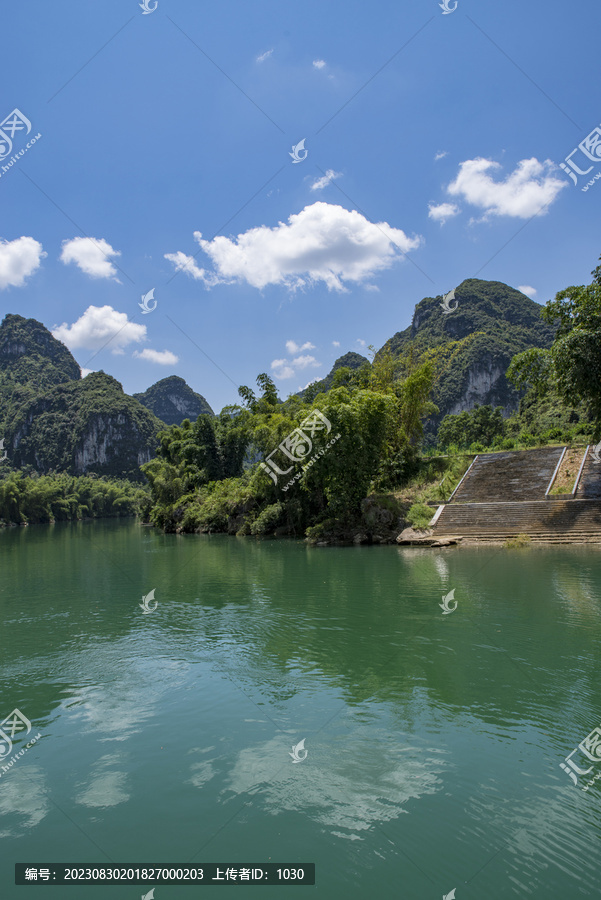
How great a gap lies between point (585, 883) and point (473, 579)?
11092 millimetres

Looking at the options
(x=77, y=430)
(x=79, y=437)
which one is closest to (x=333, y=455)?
(x=79, y=437)

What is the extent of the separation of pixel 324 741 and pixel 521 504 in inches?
791

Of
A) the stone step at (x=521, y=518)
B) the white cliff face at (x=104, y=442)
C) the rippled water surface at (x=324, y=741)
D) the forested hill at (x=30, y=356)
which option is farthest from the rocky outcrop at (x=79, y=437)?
the rippled water surface at (x=324, y=741)

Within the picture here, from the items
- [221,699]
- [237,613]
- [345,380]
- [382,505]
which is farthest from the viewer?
[345,380]

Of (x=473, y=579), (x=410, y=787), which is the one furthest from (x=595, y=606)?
(x=410, y=787)

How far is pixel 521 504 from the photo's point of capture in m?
23.1

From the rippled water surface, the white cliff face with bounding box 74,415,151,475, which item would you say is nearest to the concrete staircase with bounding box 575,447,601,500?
the rippled water surface

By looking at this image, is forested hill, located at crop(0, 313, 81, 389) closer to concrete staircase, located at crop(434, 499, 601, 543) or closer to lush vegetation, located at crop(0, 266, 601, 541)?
lush vegetation, located at crop(0, 266, 601, 541)

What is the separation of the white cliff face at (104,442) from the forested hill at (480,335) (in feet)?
236

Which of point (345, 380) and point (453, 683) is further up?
point (345, 380)

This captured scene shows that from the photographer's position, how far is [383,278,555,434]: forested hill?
100562mm

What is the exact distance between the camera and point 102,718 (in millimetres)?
6449

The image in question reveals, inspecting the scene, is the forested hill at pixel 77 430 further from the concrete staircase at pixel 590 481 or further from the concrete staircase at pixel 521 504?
the concrete staircase at pixel 590 481

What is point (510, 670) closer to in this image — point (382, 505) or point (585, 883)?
point (585, 883)
